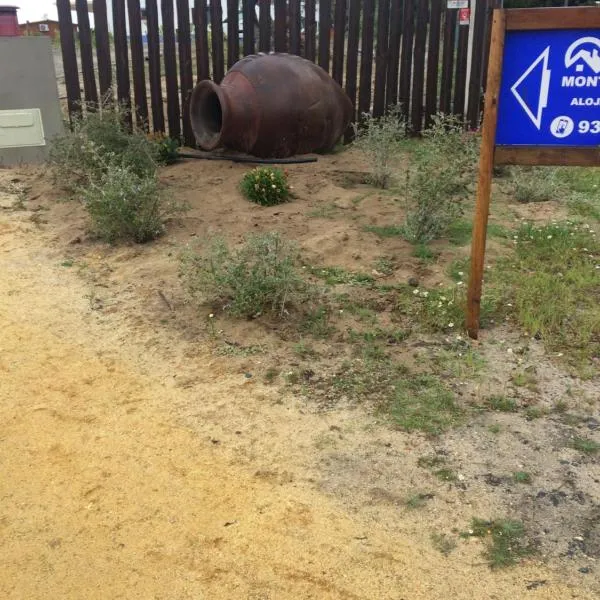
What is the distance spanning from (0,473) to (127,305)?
1653 millimetres

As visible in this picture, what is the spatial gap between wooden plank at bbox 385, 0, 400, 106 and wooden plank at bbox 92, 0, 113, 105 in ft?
11.2

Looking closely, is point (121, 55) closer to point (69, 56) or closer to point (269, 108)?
point (69, 56)

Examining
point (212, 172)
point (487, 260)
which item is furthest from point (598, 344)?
point (212, 172)

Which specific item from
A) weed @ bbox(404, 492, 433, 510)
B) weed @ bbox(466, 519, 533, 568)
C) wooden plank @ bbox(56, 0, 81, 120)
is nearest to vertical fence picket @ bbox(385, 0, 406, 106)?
wooden plank @ bbox(56, 0, 81, 120)

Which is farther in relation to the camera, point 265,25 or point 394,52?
point 394,52

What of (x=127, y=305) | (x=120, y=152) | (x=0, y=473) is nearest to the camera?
(x=0, y=473)

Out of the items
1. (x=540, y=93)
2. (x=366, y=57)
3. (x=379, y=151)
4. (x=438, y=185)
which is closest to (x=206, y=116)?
(x=379, y=151)

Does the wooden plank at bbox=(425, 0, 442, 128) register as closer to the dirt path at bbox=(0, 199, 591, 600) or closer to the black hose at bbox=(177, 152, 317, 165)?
the black hose at bbox=(177, 152, 317, 165)

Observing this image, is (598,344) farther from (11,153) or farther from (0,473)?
(11,153)

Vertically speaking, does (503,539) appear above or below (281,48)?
below

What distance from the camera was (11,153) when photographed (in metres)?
7.53

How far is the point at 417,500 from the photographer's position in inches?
104

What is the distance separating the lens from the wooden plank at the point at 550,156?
11.5 ft

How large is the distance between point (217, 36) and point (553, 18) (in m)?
5.59
